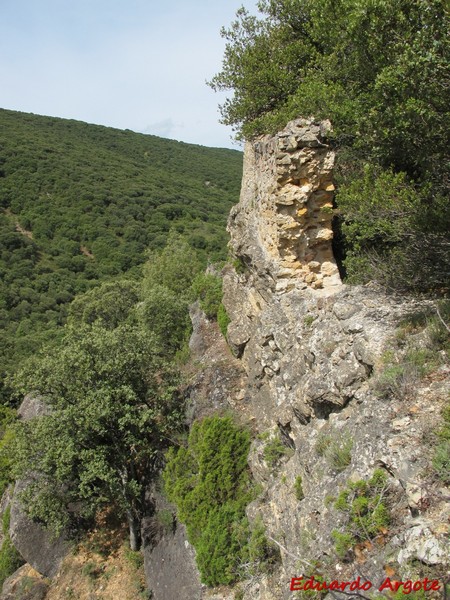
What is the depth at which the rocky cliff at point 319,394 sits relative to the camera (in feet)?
15.4

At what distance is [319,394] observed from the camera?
7281 millimetres

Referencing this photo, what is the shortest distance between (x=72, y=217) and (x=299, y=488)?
50.0 meters

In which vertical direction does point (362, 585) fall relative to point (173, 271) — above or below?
below

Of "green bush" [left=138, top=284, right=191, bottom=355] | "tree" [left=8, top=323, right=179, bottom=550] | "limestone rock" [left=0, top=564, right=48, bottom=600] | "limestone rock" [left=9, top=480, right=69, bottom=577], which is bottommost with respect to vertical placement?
"limestone rock" [left=0, top=564, right=48, bottom=600]

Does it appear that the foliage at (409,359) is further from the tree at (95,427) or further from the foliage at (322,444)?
the tree at (95,427)

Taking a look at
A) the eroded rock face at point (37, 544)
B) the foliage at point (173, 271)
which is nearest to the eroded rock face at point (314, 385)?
the eroded rock face at point (37, 544)

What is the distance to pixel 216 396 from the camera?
12922mm

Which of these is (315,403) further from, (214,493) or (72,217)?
(72,217)

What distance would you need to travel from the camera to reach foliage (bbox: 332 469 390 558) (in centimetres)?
470

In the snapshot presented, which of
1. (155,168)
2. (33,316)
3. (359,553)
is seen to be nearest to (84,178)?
(155,168)

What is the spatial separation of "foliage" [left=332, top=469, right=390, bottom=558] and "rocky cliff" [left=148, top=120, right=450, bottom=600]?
2 centimetres

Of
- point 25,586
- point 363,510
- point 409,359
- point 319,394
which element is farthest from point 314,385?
point 25,586

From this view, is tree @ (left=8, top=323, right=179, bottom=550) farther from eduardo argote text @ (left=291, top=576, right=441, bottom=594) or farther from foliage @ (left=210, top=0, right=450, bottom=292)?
eduardo argote text @ (left=291, top=576, right=441, bottom=594)

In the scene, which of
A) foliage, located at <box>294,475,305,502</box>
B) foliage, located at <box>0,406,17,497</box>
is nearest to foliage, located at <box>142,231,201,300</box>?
foliage, located at <box>0,406,17,497</box>
